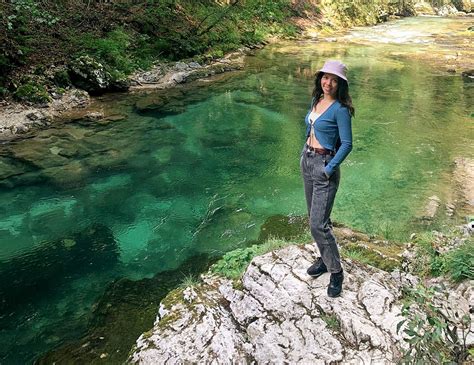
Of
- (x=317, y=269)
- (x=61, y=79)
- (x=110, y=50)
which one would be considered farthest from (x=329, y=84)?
(x=110, y=50)

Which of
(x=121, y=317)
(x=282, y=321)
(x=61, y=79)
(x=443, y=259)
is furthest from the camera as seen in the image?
(x=61, y=79)

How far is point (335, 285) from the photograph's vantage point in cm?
410

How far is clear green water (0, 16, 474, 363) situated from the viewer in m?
6.10

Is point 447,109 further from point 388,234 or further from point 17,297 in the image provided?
point 17,297

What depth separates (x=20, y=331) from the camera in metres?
5.16

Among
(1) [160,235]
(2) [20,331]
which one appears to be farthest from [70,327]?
(1) [160,235]

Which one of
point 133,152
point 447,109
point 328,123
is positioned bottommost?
point 447,109

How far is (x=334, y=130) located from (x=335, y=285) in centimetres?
144

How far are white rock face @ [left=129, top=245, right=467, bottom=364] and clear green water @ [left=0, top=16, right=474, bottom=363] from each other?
1.64 m

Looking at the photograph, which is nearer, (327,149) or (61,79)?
(327,149)

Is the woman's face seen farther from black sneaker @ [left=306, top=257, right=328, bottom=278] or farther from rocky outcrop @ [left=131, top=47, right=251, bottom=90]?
rocky outcrop @ [left=131, top=47, right=251, bottom=90]

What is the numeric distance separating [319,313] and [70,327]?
3.03 meters

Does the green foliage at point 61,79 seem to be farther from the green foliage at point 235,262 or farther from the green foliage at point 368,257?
the green foliage at point 368,257

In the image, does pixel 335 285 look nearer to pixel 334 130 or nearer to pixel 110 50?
pixel 334 130
